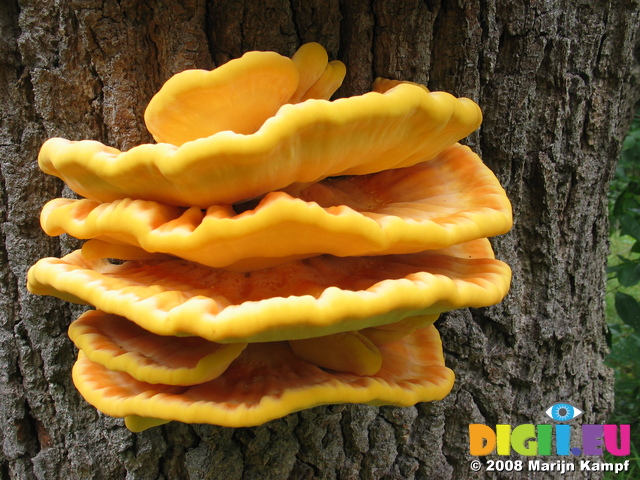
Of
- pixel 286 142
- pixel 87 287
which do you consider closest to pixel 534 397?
pixel 286 142

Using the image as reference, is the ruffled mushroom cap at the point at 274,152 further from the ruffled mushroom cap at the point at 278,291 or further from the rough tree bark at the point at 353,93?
the rough tree bark at the point at 353,93

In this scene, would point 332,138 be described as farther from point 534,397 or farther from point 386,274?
point 534,397

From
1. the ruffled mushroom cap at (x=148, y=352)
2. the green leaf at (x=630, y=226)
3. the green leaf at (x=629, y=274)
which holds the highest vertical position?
the ruffled mushroom cap at (x=148, y=352)
